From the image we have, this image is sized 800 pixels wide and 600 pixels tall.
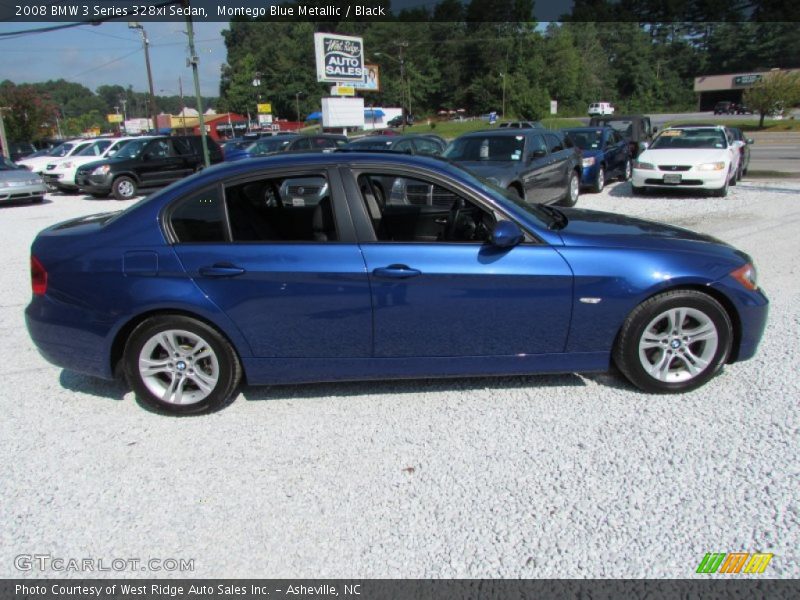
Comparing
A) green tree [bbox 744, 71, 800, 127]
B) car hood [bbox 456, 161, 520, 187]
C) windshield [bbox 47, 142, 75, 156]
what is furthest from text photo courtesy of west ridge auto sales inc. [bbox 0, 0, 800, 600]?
green tree [bbox 744, 71, 800, 127]

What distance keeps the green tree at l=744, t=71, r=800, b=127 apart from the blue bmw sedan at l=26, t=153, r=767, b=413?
4982 cm

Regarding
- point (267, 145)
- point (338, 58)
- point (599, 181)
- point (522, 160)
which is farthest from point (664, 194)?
point (338, 58)

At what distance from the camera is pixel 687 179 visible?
39.4 ft

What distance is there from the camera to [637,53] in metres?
108

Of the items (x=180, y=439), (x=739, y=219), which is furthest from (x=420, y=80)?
(x=180, y=439)

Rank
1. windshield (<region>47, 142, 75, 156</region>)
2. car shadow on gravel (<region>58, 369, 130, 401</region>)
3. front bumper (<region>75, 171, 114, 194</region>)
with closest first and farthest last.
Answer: car shadow on gravel (<region>58, 369, 130, 401</region>)
front bumper (<region>75, 171, 114, 194</region>)
windshield (<region>47, 142, 75, 156</region>)

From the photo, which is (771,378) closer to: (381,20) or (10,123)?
(10,123)

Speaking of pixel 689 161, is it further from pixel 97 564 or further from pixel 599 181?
pixel 97 564

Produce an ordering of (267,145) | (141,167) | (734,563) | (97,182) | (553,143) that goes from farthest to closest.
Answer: (267,145) → (141,167) → (97,182) → (553,143) → (734,563)

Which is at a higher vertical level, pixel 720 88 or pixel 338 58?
pixel 720 88

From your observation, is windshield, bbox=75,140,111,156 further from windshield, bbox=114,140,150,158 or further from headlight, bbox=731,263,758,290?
headlight, bbox=731,263,758,290

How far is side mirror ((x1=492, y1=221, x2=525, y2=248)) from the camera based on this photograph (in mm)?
3391

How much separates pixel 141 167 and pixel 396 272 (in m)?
15.8

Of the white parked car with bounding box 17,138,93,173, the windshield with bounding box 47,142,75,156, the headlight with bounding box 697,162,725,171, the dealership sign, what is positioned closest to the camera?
the headlight with bounding box 697,162,725,171
